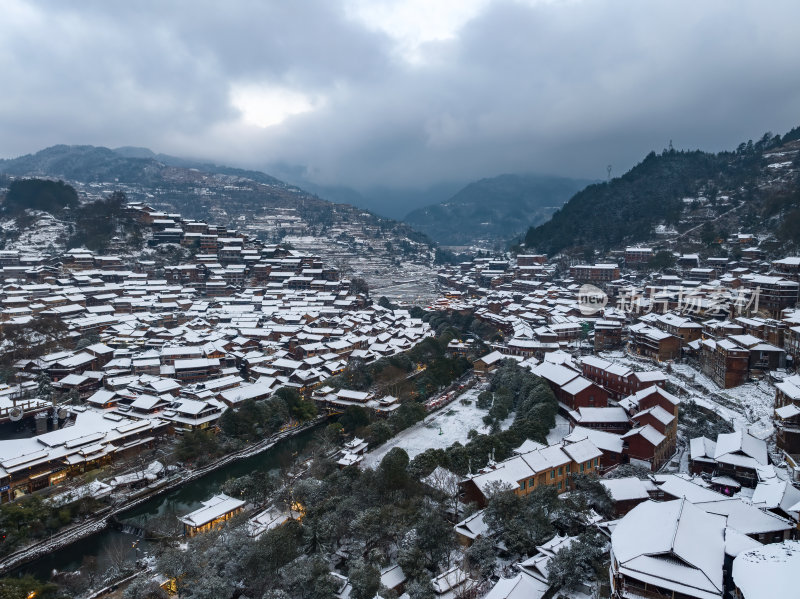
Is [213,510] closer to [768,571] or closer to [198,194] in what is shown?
[768,571]

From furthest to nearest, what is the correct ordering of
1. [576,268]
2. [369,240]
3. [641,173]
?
[369,240]
[641,173]
[576,268]

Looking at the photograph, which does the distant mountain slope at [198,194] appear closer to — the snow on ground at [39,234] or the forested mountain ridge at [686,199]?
the snow on ground at [39,234]

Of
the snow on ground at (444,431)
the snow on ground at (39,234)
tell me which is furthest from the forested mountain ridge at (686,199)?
the snow on ground at (39,234)

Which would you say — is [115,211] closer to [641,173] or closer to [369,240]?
[369,240]

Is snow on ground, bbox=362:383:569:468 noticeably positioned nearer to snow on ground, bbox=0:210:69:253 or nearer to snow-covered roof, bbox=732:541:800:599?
snow-covered roof, bbox=732:541:800:599

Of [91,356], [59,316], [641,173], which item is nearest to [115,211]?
[59,316]

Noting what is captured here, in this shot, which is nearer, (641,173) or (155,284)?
(155,284)

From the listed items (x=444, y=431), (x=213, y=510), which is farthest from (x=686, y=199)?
(x=213, y=510)
